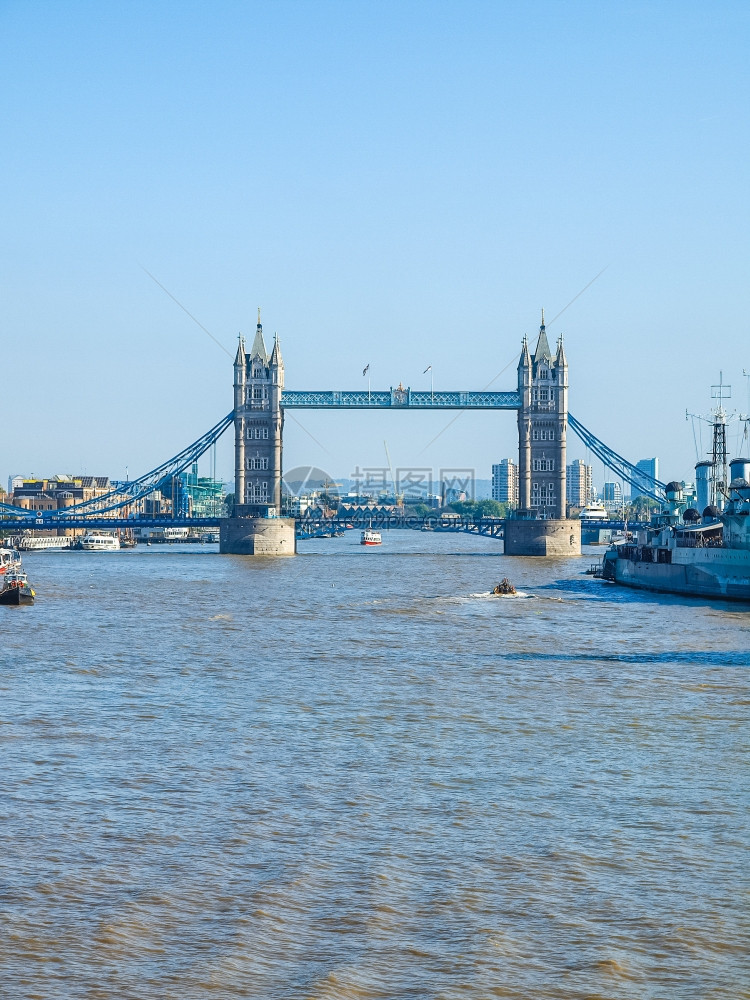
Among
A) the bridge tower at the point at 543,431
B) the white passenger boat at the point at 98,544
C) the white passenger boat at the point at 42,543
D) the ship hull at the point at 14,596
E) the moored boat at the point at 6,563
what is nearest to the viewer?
the ship hull at the point at 14,596

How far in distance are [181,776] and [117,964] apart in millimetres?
9143

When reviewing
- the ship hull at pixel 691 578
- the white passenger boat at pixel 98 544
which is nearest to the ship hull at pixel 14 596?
the ship hull at pixel 691 578

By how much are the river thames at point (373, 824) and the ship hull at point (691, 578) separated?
24.2 m

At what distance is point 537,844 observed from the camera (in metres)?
19.0

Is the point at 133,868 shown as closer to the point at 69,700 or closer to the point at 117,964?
the point at 117,964

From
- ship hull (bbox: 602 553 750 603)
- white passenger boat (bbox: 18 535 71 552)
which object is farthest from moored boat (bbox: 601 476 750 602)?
white passenger boat (bbox: 18 535 71 552)

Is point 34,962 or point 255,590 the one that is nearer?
point 34,962

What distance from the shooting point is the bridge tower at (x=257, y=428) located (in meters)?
156

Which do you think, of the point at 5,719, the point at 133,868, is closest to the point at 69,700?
the point at 5,719

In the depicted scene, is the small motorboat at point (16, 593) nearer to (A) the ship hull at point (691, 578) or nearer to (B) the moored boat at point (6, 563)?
(B) the moored boat at point (6, 563)

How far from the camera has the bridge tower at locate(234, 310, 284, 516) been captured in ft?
511

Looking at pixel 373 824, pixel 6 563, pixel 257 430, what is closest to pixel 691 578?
pixel 6 563

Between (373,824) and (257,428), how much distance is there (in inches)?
5479

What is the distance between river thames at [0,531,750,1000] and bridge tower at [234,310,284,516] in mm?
110637
